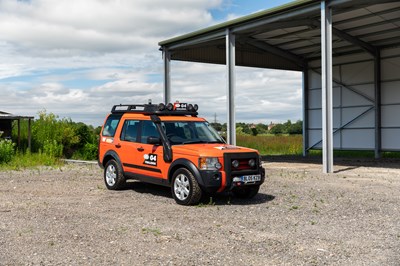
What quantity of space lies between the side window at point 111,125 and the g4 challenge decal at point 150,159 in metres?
1.66

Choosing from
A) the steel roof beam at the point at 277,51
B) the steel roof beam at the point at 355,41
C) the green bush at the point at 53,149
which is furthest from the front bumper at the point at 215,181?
the green bush at the point at 53,149

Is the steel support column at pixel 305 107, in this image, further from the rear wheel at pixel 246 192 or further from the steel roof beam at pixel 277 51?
the rear wheel at pixel 246 192

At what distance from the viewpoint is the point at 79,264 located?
5406 mm

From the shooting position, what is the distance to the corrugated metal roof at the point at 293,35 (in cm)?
1777

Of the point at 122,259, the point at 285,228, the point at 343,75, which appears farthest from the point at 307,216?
the point at 343,75

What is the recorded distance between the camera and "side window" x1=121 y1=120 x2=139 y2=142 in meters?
10.9

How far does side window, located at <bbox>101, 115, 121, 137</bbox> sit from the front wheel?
2.81 m

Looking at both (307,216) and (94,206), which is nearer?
(307,216)

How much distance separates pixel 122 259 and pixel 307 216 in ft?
12.7

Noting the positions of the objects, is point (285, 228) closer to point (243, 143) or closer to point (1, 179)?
point (1, 179)

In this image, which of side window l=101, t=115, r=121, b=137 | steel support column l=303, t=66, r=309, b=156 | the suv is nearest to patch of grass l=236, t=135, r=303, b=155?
steel support column l=303, t=66, r=309, b=156

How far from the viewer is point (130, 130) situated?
11.0 m

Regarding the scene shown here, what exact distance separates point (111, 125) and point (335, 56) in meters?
18.4

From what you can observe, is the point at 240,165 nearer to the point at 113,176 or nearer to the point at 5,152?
the point at 113,176
